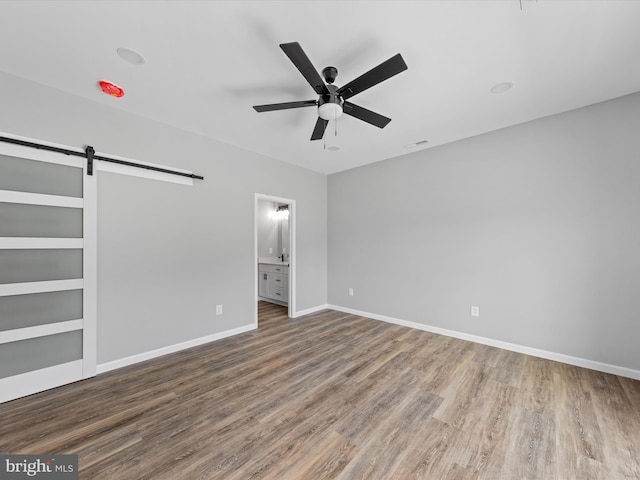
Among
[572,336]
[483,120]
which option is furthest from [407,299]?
[483,120]

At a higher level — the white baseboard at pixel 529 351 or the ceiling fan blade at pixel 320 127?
the ceiling fan blade at pixel 320 127

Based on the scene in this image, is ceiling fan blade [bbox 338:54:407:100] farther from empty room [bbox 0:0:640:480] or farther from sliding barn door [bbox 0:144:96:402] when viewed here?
sliding barn door [bbox 0:144:96:402]

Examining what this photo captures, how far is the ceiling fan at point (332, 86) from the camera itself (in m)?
1.65

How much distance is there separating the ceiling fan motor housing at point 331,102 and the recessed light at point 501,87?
1.52m

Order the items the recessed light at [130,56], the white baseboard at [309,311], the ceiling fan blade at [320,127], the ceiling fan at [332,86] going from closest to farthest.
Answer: the ceiling fan at [332,86] → the recessed light at [130,56] → the ceiling fan blade at [320,127] → the white baseboard at [309,311]

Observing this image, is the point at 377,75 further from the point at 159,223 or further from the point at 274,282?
the point at 274,282

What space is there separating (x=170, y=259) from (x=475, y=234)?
395cm

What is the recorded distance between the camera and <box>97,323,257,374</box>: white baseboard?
2703mm

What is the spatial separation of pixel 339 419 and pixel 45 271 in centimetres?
291

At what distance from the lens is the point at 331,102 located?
208 centimetres

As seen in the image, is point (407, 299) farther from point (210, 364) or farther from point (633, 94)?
point (633, 94)

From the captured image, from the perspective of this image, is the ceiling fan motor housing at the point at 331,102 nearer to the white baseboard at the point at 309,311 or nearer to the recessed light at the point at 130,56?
the recessed light at the point at 130,56

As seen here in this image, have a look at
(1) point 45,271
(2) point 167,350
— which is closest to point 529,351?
(2) point 167,350

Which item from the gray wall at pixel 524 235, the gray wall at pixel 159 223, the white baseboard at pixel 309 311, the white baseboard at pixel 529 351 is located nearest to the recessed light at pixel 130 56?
the gray wall at pixel 159 223
